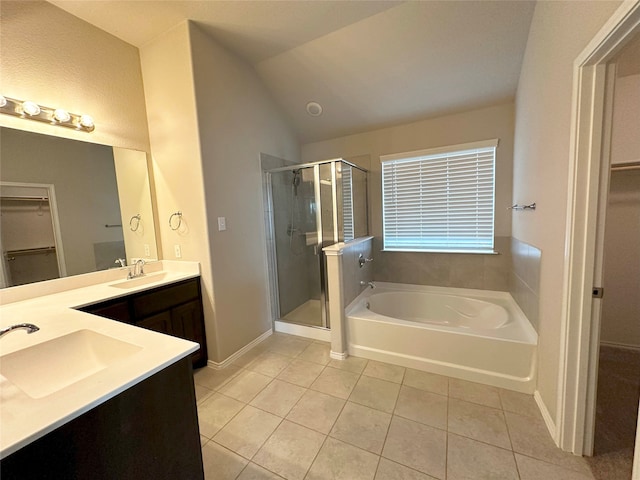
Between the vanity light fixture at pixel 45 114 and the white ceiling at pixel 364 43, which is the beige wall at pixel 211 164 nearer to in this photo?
the white ceiling at pixel 364 43

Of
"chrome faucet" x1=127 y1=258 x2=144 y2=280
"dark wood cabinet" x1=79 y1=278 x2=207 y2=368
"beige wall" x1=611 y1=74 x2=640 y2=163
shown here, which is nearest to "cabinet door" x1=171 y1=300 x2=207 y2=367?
"dark wood cabinet" x1=79 y1=278 x2=207 y2=368

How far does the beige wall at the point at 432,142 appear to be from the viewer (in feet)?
8.51

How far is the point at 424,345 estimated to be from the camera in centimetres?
208

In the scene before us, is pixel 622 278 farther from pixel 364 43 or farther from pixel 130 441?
pixel 130 441

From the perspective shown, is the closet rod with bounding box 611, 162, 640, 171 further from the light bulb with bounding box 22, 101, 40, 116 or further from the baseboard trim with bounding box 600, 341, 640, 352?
the light bulb with bounding box 22, 101, 40, 116

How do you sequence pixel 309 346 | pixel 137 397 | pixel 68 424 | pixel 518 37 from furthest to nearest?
pixel 309 346 → pixel 518 37 → pixel 137 397 → pixel 68 424

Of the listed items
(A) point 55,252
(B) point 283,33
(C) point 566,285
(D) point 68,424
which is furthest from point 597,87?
(A) point 55,252

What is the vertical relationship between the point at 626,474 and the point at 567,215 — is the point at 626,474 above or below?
below

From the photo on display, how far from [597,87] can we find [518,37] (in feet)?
4.06

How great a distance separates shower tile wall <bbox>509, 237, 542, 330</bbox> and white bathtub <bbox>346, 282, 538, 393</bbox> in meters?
0.11

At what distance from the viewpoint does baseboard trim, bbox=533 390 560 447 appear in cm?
141

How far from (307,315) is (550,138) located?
2.58m

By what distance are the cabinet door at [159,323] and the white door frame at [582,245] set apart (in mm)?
2515

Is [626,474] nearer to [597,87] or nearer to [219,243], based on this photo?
[597,87]
